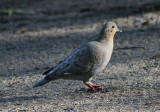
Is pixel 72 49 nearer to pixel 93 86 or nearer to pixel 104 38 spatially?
pixel 104 38

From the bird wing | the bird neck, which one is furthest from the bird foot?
the bird neck

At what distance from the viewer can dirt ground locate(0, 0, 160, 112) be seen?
4.77m

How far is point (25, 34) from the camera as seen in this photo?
1042 cm

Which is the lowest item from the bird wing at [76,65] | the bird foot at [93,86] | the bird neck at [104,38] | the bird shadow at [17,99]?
the bird shadow at [17,99]

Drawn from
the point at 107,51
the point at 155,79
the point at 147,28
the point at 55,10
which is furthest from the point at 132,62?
the point at 55,10

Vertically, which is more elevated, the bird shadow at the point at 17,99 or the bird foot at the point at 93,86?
the bird foot at the point at 93,86

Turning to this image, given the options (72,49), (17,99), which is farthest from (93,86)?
(72,49)

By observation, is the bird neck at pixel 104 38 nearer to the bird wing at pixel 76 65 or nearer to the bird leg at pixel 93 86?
the bird wing at pixel 76 65

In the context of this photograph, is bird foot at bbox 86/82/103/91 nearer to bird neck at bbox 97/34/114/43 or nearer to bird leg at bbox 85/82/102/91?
bird leg at bbox 85/82/102/91

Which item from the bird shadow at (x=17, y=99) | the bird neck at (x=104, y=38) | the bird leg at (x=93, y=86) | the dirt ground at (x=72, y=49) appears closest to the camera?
the dirt ground at (x=72, y=49)

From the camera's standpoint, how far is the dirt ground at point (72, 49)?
15.6ft

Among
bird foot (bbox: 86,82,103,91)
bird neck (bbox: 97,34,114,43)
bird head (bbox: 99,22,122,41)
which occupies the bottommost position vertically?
bird foot (bbox: 86,82,103,91)

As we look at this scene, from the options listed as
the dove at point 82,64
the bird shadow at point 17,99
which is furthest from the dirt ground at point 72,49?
the dove at point 82,64

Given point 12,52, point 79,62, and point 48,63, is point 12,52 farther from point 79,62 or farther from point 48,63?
point 79,62
